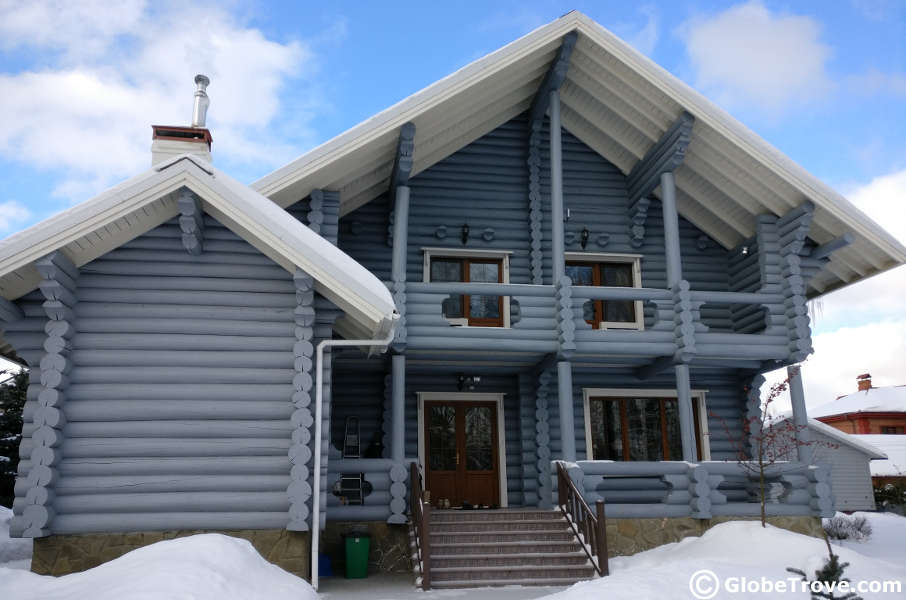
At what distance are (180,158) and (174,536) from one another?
177 inches

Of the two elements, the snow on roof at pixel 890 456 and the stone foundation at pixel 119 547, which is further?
the snow on roof at pixel 890 456

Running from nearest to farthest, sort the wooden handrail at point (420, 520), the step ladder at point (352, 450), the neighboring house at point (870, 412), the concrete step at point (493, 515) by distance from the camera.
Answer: the wooden handrail at point (420, 520)
the concrete step at point (493, 515)
the step ladder at point (352, 450)
the neighboring house at point (870, 412)

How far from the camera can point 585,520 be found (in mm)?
10555

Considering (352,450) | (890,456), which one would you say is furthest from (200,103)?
(890,456)

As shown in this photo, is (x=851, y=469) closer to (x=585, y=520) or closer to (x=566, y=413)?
(x=566, y=413)

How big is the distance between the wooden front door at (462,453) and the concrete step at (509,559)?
3.20m

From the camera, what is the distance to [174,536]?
8.34 meters

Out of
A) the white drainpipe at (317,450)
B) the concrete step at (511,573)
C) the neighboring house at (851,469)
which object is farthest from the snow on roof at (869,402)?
the white drainpipe at (317,450)

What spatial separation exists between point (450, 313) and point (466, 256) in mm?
1191

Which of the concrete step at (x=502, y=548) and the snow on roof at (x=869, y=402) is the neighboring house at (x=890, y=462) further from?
the concrete step at (x=502, y=548)

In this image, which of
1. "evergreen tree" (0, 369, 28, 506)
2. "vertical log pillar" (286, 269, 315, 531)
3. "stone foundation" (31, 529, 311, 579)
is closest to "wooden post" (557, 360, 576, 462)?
"vertical log pillar" (286, 269, 315, 531)

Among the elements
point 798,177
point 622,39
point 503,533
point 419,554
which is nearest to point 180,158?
point 419,554

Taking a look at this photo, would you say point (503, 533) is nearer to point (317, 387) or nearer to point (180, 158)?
point (317, 387)

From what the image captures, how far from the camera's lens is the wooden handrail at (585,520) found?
9812mm
